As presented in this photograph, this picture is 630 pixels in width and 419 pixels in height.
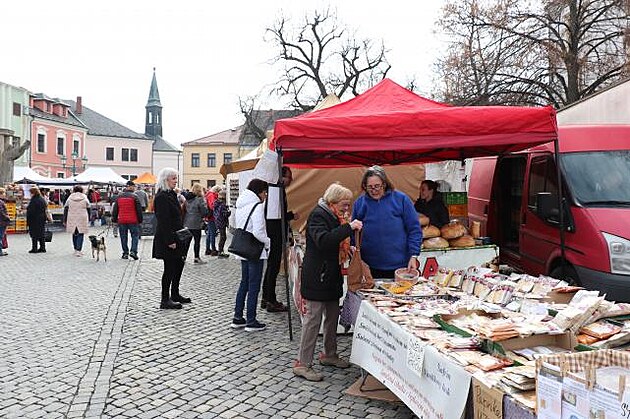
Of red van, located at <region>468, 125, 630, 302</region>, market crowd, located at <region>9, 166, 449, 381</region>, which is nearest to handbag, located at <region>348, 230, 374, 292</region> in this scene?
market crowd, located at <region>9, 166, 449, 381</region>

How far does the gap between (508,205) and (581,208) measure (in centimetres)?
275

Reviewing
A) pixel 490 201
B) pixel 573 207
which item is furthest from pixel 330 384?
pixel 490 201

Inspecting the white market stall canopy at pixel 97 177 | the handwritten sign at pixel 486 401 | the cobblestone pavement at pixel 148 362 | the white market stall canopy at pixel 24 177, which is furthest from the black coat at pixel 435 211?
the white market stall canopy at pixel 24 177

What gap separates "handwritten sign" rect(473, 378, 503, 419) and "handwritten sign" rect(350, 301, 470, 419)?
0.23ft

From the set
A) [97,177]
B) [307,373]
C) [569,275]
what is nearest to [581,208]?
[569,275]

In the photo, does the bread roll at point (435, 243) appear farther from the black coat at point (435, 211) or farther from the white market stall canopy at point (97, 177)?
the white market stall canopy at point (97, 177)

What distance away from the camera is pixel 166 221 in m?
7.09

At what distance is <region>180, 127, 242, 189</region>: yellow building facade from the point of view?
239 feet

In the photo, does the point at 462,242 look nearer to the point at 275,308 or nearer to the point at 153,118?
the point at 275,308

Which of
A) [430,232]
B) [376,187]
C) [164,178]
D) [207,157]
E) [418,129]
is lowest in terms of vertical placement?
[430,232]

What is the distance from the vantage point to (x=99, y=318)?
7004mm

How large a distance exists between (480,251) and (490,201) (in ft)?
7.92

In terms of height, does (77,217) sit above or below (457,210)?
below

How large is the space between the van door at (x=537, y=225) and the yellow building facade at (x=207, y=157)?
66946 millimetres
